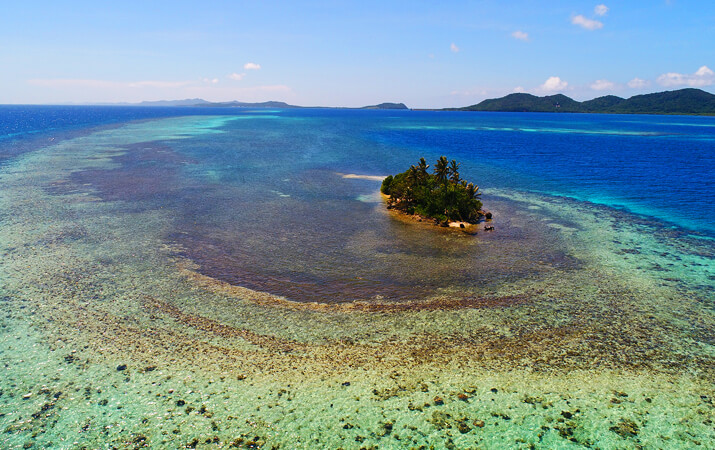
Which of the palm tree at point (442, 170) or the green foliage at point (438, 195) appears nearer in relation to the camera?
the green foliage at point (438, 195)

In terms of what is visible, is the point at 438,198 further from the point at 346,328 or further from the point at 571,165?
the point at 571,165

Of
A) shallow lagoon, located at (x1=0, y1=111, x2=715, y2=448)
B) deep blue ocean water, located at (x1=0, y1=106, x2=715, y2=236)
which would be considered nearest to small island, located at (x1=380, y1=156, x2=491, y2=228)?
shallow lagoon, located at (x1=0, y1=111, x2=715, y2=448)

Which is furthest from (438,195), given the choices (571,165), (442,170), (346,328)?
(571,165)

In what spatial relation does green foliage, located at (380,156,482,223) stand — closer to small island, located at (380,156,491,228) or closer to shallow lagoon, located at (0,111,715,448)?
small island, located at (380,156,491,228)

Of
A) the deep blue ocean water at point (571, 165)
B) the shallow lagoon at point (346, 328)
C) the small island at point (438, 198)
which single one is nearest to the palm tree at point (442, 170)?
the small island at point (438, 198)

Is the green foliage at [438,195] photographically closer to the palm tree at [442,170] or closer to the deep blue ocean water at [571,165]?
the palm tree at [442,170]

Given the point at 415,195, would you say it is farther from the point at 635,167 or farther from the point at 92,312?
the point at 635,167

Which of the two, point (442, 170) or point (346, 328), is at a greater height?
point (442, 170)
